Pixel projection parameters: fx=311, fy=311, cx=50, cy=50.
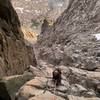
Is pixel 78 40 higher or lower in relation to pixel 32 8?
lower

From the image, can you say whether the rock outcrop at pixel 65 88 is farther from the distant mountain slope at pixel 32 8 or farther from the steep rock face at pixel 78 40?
the distant mountain slope at pixel 32 8

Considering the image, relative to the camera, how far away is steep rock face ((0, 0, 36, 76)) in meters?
8.08

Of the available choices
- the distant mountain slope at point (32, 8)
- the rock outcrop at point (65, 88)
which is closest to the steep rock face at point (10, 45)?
the rock outcrop at point (65, 88)

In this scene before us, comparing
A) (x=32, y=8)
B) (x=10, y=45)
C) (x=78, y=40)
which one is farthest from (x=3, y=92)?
(x=32, y=8)

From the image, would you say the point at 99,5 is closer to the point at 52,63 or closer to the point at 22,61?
the point at 52,63

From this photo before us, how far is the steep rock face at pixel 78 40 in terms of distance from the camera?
1059 centimetres

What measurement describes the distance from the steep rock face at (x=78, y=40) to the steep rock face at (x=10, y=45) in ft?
6.23

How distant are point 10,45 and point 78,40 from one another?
4891mm

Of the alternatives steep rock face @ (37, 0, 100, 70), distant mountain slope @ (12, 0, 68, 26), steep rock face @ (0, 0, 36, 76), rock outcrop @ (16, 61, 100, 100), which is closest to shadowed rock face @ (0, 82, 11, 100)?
rock outcrop @ (16, 61, 100, 100)

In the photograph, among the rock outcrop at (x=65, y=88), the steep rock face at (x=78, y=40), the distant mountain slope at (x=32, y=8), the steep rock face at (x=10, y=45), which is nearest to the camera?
the rock outcrop at (x=65, y=88)

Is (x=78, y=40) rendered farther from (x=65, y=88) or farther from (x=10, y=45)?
(x=65, y=88)

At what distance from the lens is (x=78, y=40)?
42.8 feet

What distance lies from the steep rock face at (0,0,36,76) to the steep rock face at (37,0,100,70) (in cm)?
190

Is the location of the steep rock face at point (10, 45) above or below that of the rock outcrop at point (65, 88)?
above
